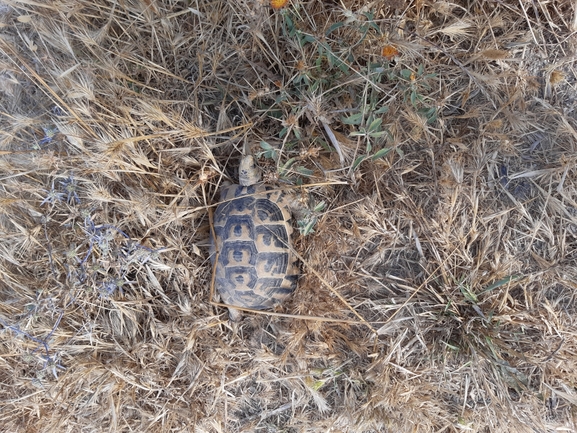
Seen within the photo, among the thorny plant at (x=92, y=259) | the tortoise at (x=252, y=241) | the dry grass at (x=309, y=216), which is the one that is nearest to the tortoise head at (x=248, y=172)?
the tortoise at (x=252, y=241)

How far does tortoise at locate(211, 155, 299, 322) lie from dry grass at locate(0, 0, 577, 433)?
125 millimetres

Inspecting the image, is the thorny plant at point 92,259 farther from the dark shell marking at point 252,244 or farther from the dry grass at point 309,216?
the dark shell marking at point 252,244

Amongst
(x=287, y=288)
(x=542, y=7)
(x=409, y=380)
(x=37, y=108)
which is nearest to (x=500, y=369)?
(x=409, y=380)

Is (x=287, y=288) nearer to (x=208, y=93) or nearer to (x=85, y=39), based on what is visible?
(x=208, y=93)

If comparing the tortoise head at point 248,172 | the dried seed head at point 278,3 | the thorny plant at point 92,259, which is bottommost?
the thorny plant at point 92,259

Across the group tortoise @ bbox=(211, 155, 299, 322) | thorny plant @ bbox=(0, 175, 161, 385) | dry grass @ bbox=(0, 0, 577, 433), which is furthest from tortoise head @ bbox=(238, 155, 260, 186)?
thorny plant @ bbox=(0, 175, 161, 385)

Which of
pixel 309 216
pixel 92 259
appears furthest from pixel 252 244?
pixel 92 259

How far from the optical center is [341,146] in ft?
6.51

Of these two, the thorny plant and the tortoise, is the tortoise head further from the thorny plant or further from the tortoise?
the thorny plant

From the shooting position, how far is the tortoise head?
2.05 m

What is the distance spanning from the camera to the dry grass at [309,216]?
2006 mm

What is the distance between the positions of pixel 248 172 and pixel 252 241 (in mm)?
336

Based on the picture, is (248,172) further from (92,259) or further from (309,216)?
(92,259)

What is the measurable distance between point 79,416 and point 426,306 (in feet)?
6.48
